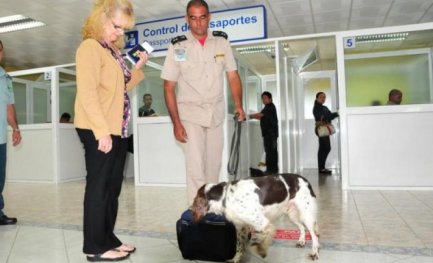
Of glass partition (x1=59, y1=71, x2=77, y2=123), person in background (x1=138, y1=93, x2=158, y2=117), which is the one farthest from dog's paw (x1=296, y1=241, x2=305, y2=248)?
glass partition (x1=59, y1=71, x2=77, y2=123)

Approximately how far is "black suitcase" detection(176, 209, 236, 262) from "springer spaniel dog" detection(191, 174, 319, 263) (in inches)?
2.2

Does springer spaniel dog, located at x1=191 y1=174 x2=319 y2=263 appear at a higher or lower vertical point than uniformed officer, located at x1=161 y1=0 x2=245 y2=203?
lower

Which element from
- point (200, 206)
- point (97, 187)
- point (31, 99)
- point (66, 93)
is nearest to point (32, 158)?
point (66, 93)

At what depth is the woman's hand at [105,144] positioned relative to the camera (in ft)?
6.30

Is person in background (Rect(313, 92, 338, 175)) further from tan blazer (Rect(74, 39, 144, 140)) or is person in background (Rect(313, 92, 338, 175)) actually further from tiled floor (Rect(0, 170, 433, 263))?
tan blazer (Rect(74, 39, 144, 140))

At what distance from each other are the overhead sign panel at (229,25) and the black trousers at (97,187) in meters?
3.74

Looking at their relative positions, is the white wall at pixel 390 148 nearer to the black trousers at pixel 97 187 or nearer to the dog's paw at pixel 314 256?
the dog's paw at pixel 314 256

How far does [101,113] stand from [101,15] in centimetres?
54

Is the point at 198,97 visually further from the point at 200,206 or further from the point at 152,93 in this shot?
the point at 152,93

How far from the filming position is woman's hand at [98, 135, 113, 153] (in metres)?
1.92

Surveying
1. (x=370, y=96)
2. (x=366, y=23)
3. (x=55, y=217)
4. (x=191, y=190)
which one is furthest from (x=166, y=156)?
(x=366, y=23)

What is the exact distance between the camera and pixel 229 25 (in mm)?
5574

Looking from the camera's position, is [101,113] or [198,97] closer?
[101,113]

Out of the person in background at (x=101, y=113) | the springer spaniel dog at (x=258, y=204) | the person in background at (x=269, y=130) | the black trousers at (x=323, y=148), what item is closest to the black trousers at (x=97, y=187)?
the person in background at (x=101, y=113)
